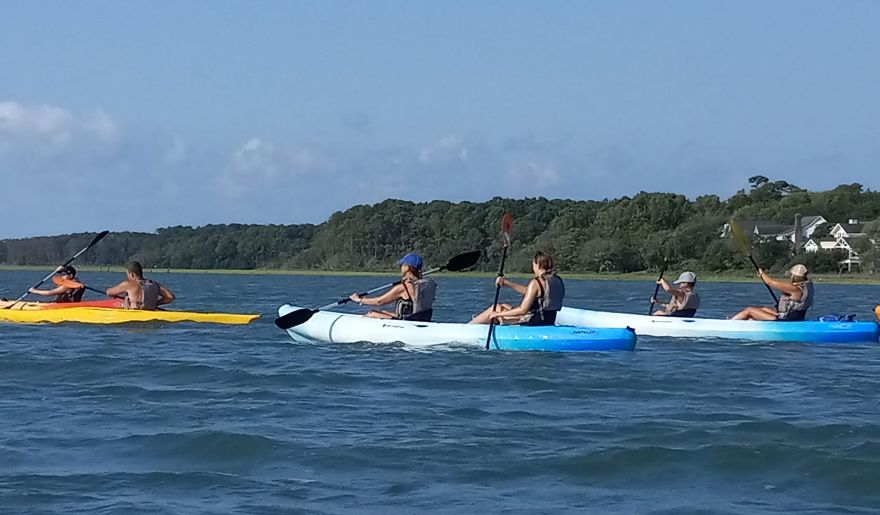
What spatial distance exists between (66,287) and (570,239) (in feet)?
227

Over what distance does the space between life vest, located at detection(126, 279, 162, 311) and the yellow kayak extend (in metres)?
0.15

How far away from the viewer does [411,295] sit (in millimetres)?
15992

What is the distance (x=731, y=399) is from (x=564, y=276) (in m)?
67.8

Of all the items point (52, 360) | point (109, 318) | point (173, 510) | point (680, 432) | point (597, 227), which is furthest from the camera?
point (597, 227)

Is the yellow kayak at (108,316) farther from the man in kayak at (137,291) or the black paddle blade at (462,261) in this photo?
the black paddle blade at (462,261)

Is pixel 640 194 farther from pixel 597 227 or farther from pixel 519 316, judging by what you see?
pixel 519 316

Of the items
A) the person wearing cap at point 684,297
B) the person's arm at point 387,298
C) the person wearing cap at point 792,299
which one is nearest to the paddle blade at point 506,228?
the person's arm at point 387,298

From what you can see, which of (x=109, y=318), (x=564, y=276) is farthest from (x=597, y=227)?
(x=109, y=318)

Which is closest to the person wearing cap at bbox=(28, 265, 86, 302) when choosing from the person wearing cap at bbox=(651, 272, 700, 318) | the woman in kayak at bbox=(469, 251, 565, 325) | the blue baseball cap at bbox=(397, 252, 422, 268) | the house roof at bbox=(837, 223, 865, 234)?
the blue baseball cap at bbox=(397, 252, 422, 268)

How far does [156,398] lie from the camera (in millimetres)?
11578

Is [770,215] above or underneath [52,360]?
above

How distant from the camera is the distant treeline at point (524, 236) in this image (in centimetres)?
8000

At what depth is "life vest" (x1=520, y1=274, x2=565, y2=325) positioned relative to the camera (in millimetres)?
15141

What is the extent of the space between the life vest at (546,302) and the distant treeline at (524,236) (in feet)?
176
